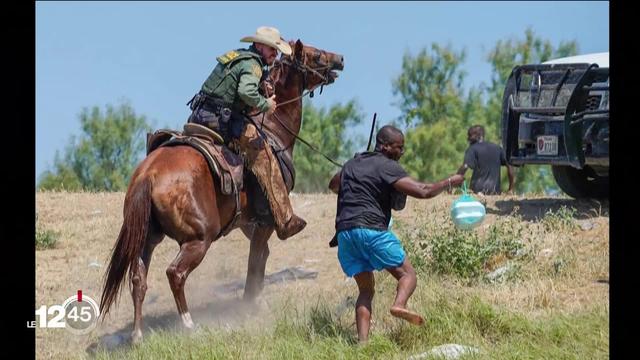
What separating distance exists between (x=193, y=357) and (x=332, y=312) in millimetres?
1831

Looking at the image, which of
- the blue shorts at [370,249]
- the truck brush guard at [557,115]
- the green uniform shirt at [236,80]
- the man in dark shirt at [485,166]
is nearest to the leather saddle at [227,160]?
the green uniform shirt at [236,80]

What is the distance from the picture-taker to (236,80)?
10898mm

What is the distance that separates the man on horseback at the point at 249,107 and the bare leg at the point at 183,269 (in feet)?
4.03

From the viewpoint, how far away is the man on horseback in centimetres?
1089

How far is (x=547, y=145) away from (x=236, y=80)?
4587 millimetres

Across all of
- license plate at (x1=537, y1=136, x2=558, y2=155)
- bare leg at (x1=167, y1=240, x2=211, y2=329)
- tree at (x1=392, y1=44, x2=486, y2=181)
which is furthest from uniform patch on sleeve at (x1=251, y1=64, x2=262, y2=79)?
tree at (x1=392, y1=44, x2=486, y2=181)

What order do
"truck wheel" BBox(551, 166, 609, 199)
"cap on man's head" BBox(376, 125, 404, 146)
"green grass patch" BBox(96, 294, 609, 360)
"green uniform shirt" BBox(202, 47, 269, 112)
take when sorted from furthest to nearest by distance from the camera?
"truck wheel" BBox(551, 166, 609, 199) < "green uniform shirt" BBox(202, 47, 269, 112) < "cap on man's head" BBox(376, 125, 404, 146) < "green grass patch" BBox(96, 294, 609, 360)

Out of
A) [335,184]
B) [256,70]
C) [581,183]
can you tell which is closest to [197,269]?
[256,70]

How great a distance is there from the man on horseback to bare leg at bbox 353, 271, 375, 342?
2.34 meters

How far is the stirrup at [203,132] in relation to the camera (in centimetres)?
1095

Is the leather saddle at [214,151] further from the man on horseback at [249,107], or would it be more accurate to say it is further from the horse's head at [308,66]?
the horse's head at [308,66]

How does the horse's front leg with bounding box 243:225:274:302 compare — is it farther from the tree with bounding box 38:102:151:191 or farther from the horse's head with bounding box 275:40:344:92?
the tree with bounding box 38:102:151:191

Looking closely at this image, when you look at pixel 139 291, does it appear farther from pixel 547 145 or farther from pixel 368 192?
pixel 547 145
